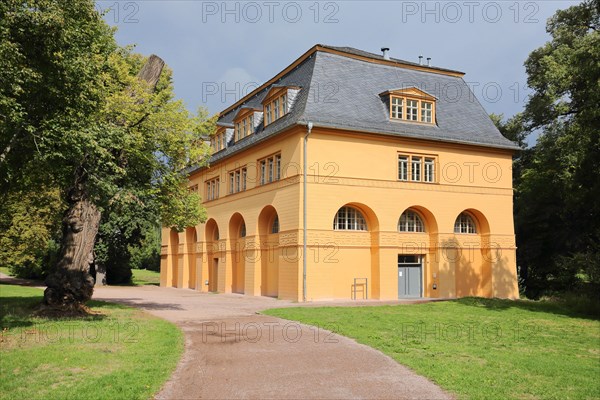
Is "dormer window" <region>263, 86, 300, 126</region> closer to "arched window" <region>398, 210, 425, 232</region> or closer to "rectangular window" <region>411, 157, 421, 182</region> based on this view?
"rectangular window" <region>411, 157, 421, 182</region>

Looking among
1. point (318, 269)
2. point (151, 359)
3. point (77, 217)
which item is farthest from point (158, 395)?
point (318, 269)

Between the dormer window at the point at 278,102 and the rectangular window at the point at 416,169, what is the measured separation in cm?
713

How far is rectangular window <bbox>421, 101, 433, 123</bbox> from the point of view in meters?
30.9

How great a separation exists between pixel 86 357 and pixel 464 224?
980 inches

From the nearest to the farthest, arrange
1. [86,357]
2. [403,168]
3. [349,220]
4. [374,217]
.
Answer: [86,357], [374,217], [349,220], [403,168]

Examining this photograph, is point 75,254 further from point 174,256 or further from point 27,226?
point 174,256

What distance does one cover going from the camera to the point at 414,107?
30.7 m

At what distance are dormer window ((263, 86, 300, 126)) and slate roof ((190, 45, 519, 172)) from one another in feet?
1.25

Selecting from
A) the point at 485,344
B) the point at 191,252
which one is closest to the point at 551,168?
the point at 485,344

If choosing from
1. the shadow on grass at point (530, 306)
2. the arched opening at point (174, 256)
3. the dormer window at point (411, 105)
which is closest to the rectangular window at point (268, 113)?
the dormer window at point (411, 105)

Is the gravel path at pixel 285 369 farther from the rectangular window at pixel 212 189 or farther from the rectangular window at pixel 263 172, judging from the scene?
the rectangular window at pixel 212 189

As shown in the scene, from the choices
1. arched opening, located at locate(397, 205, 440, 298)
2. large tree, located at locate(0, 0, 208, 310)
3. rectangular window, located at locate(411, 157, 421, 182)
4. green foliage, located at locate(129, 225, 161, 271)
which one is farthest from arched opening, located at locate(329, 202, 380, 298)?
green foliage, located at locate(129, 225, 161, 271)

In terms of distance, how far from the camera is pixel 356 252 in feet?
93.0

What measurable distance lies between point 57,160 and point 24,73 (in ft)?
10.2
